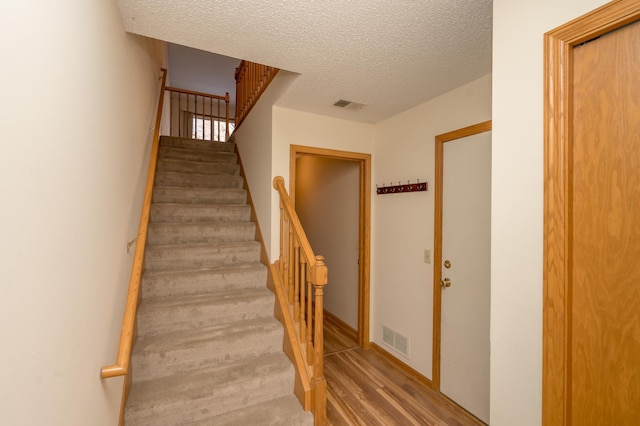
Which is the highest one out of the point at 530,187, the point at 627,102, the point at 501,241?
the point at 627,102

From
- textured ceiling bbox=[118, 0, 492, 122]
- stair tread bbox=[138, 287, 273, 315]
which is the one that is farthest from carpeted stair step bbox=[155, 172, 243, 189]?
textured ceiling bbox=[118, 0, 492, 122]

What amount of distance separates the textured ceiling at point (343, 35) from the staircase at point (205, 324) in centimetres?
171

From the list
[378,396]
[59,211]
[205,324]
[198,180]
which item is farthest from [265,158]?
[378,396]

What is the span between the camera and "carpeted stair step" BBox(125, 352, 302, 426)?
170 cm

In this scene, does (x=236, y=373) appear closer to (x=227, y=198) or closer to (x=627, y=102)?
(x=227, y=198)

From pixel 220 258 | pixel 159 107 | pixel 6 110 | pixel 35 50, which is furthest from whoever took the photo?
pixel 159 107

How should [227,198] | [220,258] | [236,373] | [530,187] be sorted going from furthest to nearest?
[227,198]
[220,258]
[236,373]
[530,187]

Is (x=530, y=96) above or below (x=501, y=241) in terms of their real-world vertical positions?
above

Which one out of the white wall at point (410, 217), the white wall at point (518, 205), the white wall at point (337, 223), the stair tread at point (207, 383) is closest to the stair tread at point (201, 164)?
the white wall at point (337, 223)

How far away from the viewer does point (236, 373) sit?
78.6 inches

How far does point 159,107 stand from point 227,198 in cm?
119

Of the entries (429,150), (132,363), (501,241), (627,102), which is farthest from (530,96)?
(132,363)

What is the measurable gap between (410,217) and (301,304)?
127cm

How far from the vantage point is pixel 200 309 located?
89.1 inches
